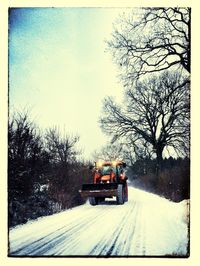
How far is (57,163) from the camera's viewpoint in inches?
423

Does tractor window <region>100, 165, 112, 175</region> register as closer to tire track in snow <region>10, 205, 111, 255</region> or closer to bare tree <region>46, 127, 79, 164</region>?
bare tree <region>46, 127, 79, 164</region>

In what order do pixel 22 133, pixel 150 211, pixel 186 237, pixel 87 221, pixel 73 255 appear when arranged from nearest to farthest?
pixel 73 255 < pixel 186 237 < pixel 22 133 < pixel 87 221 < pixel 150 211

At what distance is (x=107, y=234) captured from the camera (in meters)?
9.46

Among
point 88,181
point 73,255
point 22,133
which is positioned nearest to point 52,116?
point 22,133

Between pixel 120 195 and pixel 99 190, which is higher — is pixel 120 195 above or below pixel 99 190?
→ below

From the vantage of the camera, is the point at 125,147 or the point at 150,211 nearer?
the point at 125,147

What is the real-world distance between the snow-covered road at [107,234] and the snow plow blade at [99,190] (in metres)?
0.63

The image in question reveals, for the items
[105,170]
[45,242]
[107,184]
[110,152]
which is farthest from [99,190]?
[45,242]

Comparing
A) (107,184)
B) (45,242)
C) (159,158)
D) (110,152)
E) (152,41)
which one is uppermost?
(152,41)

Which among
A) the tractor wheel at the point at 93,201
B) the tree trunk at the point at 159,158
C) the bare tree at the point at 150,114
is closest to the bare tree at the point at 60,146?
the bare tree at the point at 150,114

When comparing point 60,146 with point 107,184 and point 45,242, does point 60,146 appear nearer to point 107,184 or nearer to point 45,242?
point 45,242

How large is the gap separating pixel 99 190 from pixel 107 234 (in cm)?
377

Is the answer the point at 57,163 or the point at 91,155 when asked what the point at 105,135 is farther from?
the point at 57,163

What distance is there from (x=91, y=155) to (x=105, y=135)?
2.06ft
